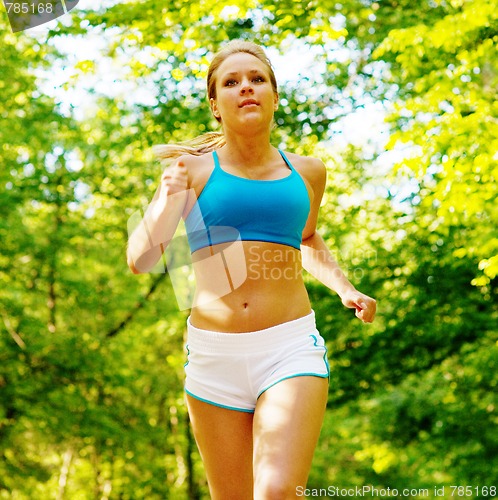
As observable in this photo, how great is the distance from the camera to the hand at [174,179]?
2.29 metres

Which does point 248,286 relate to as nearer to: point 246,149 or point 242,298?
point 242,298

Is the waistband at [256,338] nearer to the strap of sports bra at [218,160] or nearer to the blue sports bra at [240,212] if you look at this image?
the blue sports bra at [240,212]

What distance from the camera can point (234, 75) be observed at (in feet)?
8.40

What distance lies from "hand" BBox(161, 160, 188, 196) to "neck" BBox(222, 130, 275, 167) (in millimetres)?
245

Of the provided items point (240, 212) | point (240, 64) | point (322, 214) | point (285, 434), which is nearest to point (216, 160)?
point (240, 212)

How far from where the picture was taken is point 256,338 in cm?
238

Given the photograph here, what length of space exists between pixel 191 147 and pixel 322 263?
2.05 ft

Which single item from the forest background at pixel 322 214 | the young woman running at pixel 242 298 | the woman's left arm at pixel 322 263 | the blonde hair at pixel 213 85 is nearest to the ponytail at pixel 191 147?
the blonde hair at pixel 213 85

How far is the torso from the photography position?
94.0 inches

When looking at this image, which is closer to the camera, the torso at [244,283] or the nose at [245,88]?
the torso at [244,283]

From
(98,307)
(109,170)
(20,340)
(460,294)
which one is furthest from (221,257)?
(98,307)

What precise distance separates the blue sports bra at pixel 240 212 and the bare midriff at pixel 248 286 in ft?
0.10

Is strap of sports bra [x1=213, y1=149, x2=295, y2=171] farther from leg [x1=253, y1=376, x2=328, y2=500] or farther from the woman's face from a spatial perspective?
leg [x1=253, y1=376, x2=328, y2=500]

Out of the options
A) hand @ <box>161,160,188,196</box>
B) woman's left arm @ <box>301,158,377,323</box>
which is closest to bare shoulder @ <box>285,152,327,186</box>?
woman's left arm @ <box>301,158,377,323</box>
